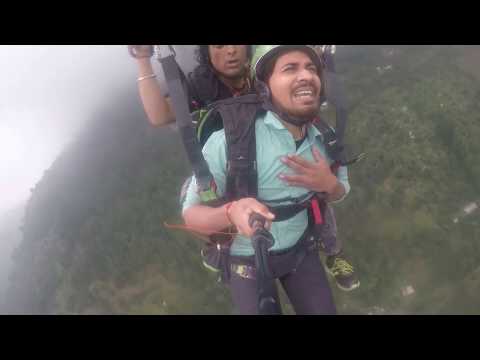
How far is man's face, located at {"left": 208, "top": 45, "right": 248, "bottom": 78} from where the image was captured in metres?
3.94

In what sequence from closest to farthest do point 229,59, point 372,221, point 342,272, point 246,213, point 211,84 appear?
point 246,213 → point 229,59 → point 211,84 → point 342,272 → point 372,221

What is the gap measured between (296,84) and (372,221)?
91.3 feet

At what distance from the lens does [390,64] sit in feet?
127

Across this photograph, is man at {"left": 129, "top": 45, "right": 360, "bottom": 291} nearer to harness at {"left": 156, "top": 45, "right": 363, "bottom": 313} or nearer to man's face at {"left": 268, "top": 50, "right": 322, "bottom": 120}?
harness at {"left": 156, "top": 45, "right": 363, "bottom": 313}

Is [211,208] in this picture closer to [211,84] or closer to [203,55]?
[211,84]

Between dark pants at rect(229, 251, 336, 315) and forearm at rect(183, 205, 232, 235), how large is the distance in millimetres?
884

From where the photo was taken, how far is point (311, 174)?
9.98ft

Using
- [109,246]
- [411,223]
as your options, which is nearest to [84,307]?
[109,246]

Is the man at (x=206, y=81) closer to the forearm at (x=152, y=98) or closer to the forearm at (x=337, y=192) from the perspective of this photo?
the forearm at (x=152, y=98)

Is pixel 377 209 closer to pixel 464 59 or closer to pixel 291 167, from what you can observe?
pixel 464 59

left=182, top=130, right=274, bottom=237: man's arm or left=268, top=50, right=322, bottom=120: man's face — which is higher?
left=268, top=50, right=322, bottom=120: man's face

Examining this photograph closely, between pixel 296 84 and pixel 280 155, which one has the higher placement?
pixel 296 84

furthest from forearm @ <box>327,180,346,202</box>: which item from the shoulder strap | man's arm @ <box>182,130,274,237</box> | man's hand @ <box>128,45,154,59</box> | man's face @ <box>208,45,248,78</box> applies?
man's hand @ <box>128,45,154,59</box>

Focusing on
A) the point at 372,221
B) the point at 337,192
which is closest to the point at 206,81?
the point at 337,192
